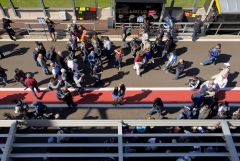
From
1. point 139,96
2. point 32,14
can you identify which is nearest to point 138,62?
point 139,96

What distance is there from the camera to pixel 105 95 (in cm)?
1517

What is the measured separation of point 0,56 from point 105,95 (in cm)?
640

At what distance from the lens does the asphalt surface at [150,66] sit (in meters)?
15.8

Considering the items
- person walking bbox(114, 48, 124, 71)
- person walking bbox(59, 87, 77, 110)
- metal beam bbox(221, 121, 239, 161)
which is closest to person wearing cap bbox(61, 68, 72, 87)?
person walking bbox(59, 87, 77, 110)

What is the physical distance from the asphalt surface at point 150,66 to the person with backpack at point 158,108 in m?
1.92

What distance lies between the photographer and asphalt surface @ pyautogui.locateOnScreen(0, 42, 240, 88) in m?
15.8

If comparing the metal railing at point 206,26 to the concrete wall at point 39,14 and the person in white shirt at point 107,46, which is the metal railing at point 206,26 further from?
the person in white shirt at point 107,46

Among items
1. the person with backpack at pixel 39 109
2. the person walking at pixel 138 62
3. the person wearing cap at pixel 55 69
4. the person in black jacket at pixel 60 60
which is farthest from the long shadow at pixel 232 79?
the person with backpack at pixel 39 109

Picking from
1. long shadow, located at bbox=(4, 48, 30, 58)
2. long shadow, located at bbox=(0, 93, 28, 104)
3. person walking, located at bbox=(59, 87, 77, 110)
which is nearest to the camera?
person walking, located at bbox=(59, 87, 77, 110)

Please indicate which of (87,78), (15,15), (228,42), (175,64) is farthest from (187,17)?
(15,15)

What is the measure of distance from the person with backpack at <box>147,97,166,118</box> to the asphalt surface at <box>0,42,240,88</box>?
75.5 inches

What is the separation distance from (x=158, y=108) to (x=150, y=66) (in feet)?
11.9

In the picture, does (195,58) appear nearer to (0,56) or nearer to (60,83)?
(60,83)

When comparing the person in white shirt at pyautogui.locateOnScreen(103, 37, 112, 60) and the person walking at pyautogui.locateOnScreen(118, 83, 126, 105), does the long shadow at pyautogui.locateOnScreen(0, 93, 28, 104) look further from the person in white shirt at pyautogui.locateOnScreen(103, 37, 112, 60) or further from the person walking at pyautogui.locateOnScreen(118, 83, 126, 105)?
the person walking at pyautogui.locateOnScreen(118, 83, 126, 105)
